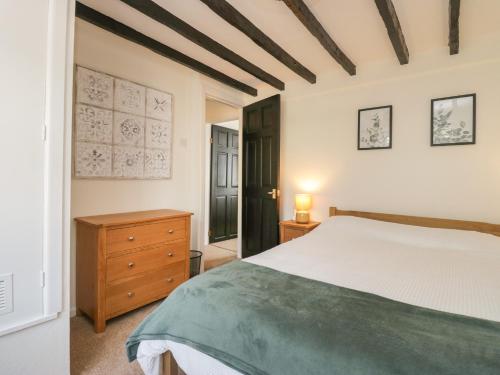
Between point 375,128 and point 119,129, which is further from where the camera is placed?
point 375,128

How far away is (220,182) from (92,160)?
8.63 ft

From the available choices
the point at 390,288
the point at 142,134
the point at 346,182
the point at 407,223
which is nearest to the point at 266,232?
the point at 346,182

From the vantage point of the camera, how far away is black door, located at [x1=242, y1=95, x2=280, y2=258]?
336cm

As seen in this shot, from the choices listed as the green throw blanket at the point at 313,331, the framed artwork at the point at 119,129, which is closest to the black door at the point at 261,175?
the framed artwork at the point at 119,129

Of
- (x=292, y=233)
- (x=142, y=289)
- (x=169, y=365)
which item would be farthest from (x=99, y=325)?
(x=292, y=233)

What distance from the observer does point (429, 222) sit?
2.47m

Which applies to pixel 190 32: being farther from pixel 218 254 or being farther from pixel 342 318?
pixel 218 254

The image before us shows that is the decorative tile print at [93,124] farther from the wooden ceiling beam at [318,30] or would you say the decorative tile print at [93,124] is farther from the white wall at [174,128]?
the wooden ceiling beam at [318,30]

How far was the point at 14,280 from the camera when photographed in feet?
4.19

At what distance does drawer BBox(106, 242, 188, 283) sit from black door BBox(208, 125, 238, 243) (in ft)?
7.12

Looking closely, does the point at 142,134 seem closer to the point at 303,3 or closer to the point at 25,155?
the point at 25,155

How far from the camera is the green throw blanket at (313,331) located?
29.8 inches

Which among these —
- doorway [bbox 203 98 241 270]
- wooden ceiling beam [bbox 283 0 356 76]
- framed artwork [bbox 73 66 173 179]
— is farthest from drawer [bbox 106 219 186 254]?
wooden ceiling beam [bbox 283 0 356 76]

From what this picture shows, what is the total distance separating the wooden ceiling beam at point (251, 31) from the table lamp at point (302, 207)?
143 cm
